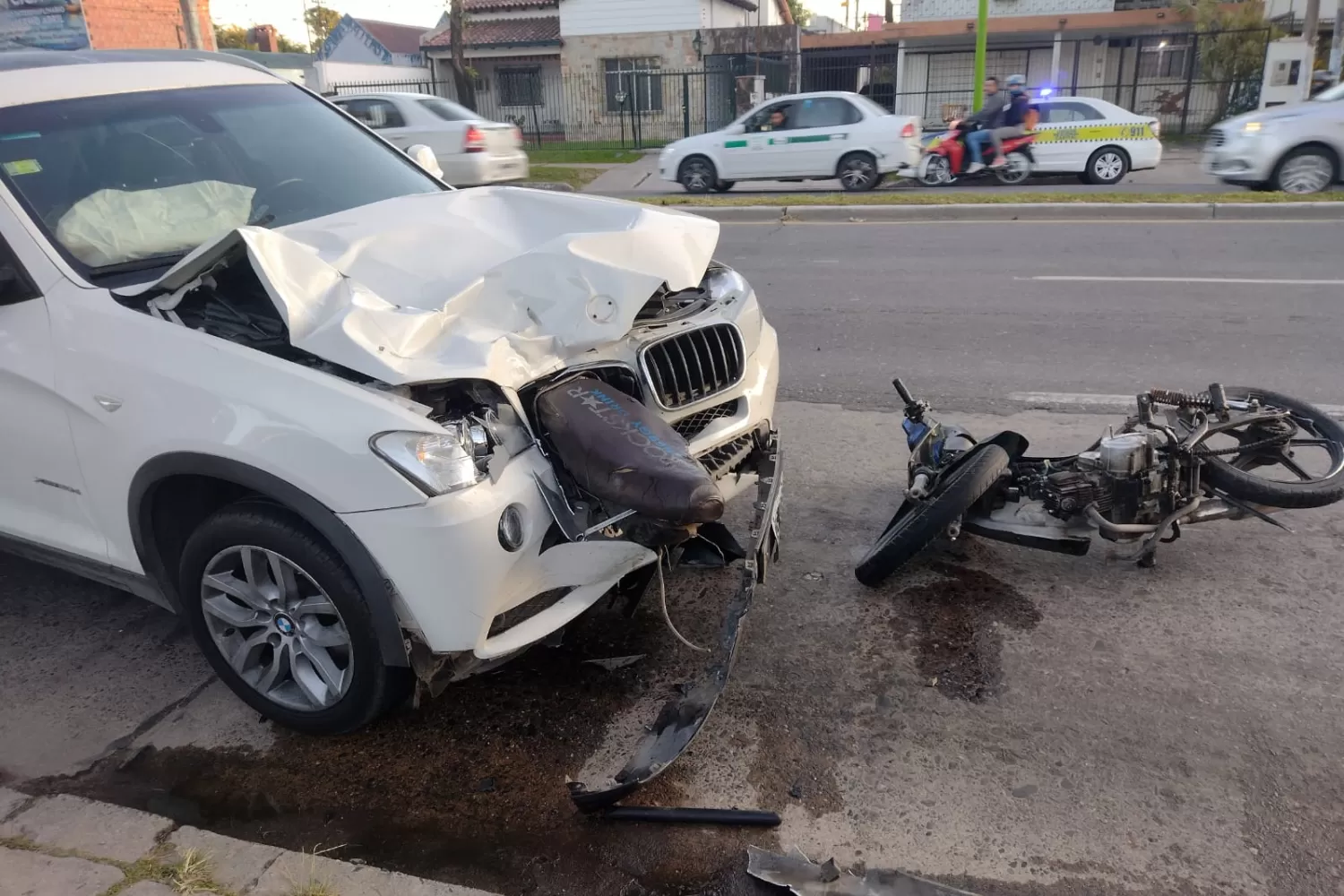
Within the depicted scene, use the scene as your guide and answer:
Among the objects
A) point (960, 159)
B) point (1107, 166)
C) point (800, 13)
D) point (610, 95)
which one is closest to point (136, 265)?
point (960, 159)

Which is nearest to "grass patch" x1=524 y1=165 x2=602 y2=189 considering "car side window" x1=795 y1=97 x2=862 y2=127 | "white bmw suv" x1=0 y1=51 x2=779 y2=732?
"car side window" x1=795 y1=97 x2=862 y2=127

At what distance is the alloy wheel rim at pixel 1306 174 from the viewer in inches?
539

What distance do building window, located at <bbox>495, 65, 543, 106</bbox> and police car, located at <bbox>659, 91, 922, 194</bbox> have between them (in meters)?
19.0

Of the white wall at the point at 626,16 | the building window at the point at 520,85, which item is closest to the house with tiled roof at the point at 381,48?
the building window at the point at 520,85

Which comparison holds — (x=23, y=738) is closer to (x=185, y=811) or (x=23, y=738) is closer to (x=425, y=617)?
(x=185, y=811)

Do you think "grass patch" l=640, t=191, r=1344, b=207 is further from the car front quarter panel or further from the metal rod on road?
the car front quarter panel

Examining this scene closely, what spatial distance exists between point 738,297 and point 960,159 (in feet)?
47.7

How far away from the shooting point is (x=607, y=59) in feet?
110

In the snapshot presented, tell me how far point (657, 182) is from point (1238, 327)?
49.1 ft

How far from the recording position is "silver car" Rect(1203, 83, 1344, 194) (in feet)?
44.3

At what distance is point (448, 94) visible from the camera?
3641 centimetres

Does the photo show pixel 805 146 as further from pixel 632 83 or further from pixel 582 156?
pixel 632 83

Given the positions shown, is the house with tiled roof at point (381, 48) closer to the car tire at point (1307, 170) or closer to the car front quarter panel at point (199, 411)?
the car tire at point (1307, 170)

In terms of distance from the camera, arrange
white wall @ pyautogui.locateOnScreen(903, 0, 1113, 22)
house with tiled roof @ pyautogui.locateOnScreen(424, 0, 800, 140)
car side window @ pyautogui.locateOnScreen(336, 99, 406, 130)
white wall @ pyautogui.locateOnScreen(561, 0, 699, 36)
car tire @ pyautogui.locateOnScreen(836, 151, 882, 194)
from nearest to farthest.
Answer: car side window @ pyautogui.locateOnScreen(336, 99, 406, 130), car tire @ pyautogui.locateOnScreen(836, 151, 882, 194), white wall @ pyautogui.locateOnScreen(903, 0, 1113, 22), house with tiled roof @ pyautogui.locateOnScreen(424, 0, 800, 140), white wall @ pyautogui.locateOnScreen(561, 0, 699, 36)
